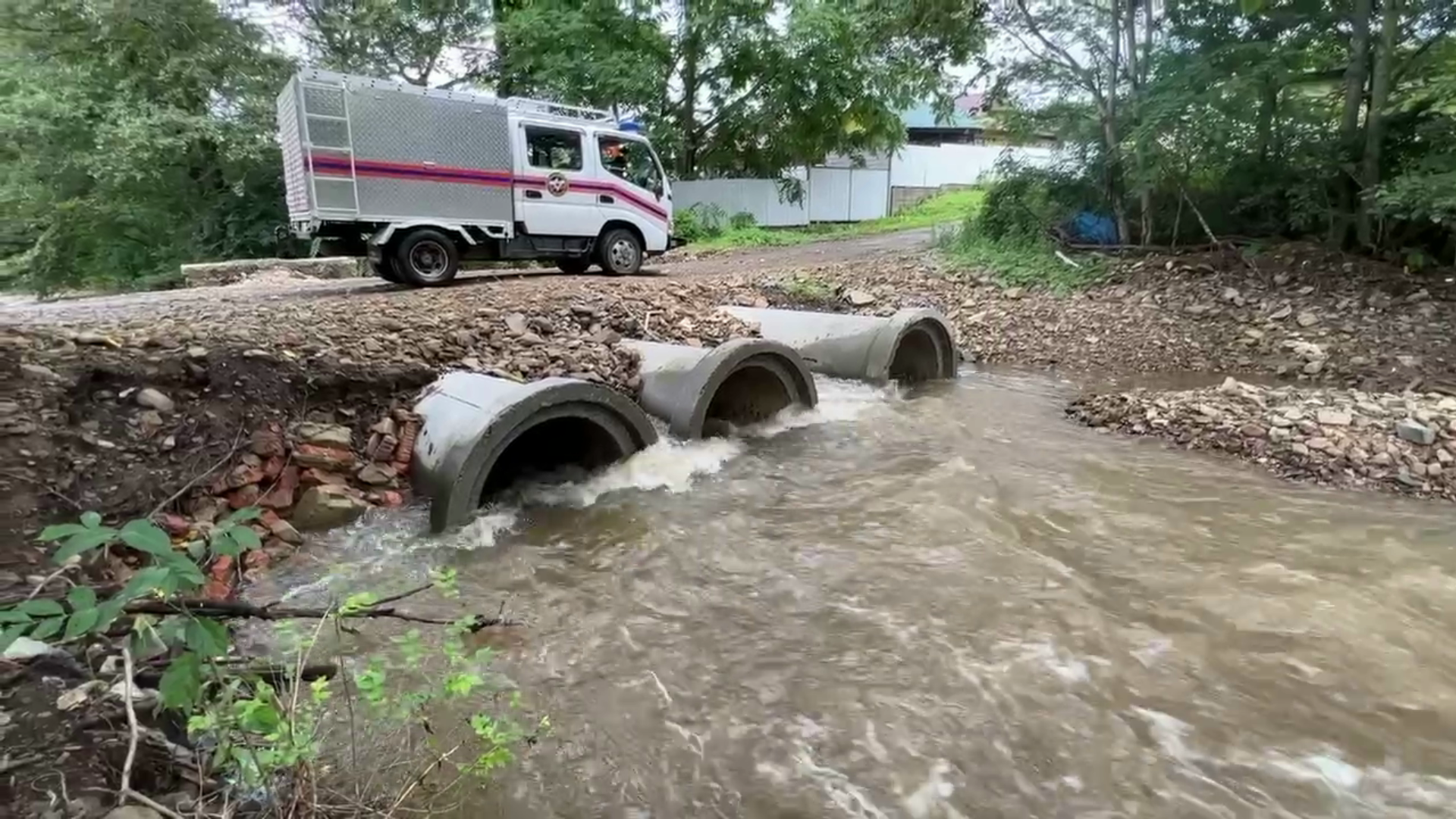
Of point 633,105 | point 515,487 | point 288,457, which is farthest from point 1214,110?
point 633,105

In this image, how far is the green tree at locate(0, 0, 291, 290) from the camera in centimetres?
1441

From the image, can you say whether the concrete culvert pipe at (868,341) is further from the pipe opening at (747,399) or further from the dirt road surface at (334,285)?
the dirt road surface at (334,285)

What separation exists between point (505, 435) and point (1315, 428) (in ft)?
20.3

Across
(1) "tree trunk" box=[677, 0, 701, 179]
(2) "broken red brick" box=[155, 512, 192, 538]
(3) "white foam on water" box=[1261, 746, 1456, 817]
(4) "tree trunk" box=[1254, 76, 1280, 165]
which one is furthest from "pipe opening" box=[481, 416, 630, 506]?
(1) "tree trunk" box=[677, 0, 701, 179]

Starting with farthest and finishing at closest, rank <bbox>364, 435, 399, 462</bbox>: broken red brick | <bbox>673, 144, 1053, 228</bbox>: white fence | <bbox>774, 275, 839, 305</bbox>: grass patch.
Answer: <bbox>673, 144, 1053, 228</bbox>: white fence < <bbox>774, 275, 839, 305</bbox>: grass patch < <bbox>364, 435, 399, 462</bbox>: broken red brick

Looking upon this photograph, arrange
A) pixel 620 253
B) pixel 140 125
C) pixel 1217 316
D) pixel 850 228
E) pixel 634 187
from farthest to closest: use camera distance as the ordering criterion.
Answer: pixel 850 228 < pixel 140 125 < pixel 620 253 < pixel 634 187 < pixel 1217 316

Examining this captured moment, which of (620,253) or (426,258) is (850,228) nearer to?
(620,253)

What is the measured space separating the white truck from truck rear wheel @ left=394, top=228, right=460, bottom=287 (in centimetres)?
1

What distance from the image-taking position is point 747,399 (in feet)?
26.1

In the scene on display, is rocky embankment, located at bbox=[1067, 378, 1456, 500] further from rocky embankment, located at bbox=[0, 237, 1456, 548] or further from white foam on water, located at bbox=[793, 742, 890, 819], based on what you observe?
white foam on water, located at bbox=[793, 742, 890, 819]

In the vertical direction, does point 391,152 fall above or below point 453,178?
above

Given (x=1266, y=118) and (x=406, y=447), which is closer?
(x=406, y=447)

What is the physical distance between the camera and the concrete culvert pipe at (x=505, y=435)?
17.0ft

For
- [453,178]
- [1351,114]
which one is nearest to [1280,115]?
[1351,114]
